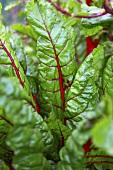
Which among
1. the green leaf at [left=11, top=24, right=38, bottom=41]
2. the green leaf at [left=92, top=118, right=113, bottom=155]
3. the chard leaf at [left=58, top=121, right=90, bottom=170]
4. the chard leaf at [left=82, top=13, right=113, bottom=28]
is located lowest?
the chard leaf at [left=58, top=121, right=90, bottom=170]

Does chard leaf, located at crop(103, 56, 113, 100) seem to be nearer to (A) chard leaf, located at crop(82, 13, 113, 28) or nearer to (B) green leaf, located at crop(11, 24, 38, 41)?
(A) chard leaf, located at crop(82, 13, 113, 28)

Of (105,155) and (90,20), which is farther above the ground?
(90,20)

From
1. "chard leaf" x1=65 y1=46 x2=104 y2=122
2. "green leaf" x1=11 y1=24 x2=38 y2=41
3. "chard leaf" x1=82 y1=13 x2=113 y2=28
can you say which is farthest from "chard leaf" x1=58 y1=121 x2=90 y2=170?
"green leaf" x1=11 y1=24 x2=38 y2=41

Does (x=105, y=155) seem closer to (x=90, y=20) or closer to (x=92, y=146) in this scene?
(x=92, y=146)

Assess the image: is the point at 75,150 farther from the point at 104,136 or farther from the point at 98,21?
the point at 98,21

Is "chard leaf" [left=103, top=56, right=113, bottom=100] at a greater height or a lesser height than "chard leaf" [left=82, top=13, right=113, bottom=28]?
lesser

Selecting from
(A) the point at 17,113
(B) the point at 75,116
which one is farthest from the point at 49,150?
(A) the point at 17,113

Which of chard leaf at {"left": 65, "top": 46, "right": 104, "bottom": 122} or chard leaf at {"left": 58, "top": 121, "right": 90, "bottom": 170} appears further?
chard leaf at {"left": 65, "top": 46, "right": 104, "bottom": 122}

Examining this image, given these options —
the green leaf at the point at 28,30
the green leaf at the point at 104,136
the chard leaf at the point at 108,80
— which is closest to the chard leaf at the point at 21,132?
the green leaf at the point at 104,136
